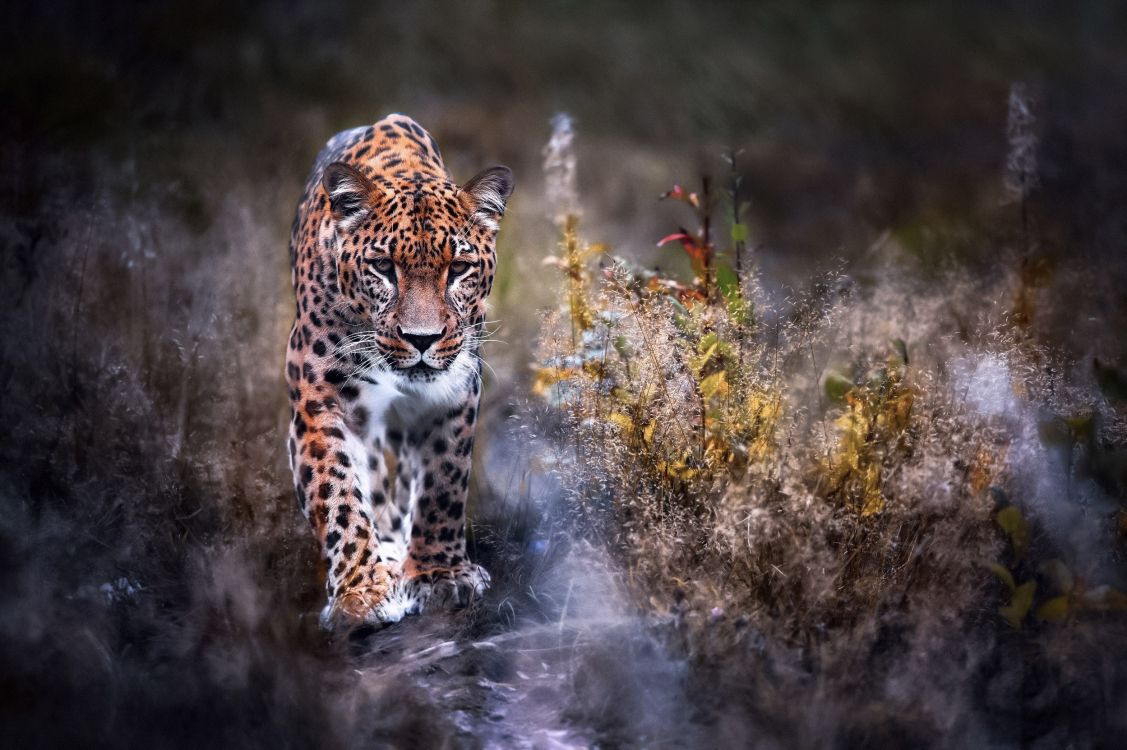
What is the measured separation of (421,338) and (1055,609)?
7.71 feet

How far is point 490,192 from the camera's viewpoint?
185 inches

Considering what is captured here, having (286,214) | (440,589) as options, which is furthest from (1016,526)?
(286,214)

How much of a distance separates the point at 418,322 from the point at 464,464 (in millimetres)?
713

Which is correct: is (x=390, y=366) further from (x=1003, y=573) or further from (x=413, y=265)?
(x=1003, y=573)

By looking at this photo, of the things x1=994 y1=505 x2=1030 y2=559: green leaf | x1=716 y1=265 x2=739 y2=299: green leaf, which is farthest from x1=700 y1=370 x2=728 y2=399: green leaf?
x1=994 y1=505 x2=1030 y2=559: green leaf

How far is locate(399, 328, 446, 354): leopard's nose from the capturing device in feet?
14.0

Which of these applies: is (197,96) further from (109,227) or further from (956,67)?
(956,67)

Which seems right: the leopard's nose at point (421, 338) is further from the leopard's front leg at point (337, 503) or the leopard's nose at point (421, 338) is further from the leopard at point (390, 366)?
the leopard's front leg at point (337, 503)

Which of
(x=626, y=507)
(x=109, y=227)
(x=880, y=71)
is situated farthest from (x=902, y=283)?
(x=880, y=71)

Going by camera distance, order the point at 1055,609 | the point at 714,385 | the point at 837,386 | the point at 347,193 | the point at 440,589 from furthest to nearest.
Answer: the point at 837,386
the point at 347,193
the point at 440,589
the point at 714,385
the point at 1055,609

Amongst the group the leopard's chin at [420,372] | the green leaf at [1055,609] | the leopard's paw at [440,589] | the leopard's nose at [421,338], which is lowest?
the green leaf at [1055,609]

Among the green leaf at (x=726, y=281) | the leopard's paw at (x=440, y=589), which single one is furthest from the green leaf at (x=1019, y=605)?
the leopard's paw at (x=440, y=589)

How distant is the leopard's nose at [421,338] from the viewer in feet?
14.0

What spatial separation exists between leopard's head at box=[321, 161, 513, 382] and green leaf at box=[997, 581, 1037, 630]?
2.14m
